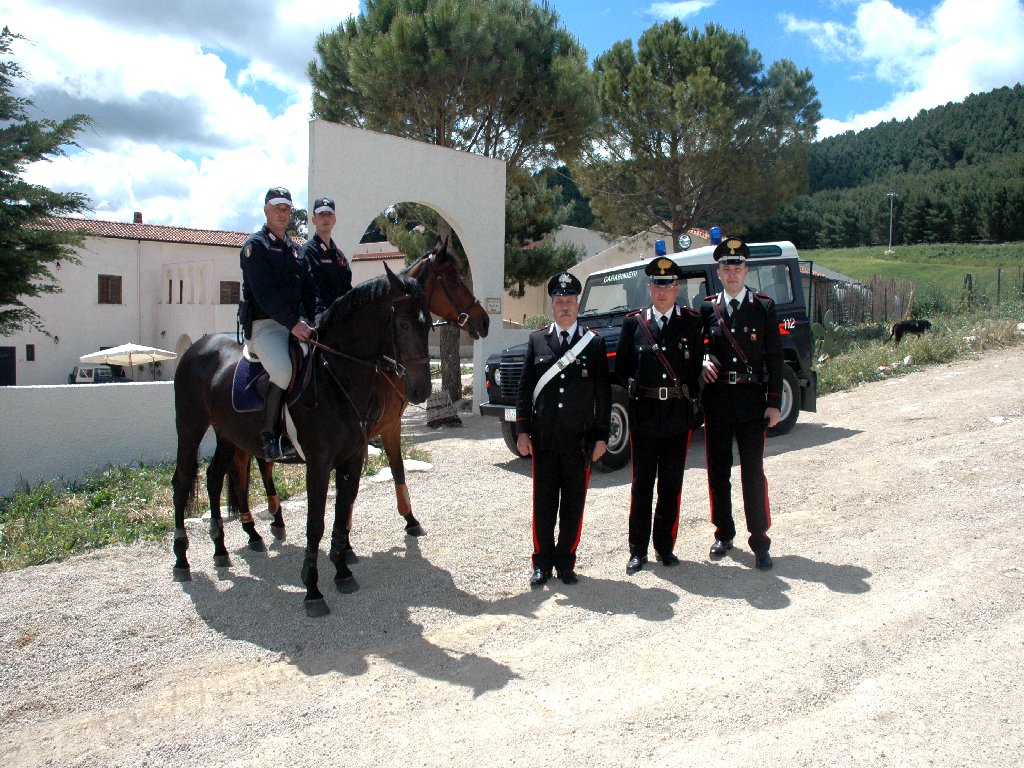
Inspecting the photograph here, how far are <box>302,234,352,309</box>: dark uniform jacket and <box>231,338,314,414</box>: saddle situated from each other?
0.69 meters

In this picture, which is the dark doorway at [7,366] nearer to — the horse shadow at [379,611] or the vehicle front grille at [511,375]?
the vehicle front grille at [511,375]

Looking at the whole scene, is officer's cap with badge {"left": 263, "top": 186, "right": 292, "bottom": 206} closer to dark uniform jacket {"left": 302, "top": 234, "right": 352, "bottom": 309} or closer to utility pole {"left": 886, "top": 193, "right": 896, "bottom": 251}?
dark uniform jacket {"left": 302, "top": 234, "right": 352, "bottom": 309}

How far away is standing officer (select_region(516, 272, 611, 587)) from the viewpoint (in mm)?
4777

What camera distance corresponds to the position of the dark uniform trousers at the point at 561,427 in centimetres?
478

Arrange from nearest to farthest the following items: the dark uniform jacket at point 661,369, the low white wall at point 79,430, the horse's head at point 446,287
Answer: the dark uniform jacket at point 661,369
the horse's head at point 446,287
the low white wall at point 79,430

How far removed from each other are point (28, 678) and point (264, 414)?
1.89 m

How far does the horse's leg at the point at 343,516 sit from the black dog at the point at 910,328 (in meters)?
14.1

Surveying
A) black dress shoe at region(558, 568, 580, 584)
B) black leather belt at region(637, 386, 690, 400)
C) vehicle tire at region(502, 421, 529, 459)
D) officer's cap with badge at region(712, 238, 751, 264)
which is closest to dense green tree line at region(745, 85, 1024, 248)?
vehicle tire at region(502, 421, 529, 459)

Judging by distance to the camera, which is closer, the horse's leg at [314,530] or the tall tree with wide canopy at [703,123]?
the horse's leg at [314,530]

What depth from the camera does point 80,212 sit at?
11.9 m

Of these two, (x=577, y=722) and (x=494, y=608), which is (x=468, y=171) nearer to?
(x=494, y=608)

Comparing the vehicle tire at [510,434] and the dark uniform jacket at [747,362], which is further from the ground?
the dark uniform jacket at [747,362]

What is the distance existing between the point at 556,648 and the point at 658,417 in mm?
1589

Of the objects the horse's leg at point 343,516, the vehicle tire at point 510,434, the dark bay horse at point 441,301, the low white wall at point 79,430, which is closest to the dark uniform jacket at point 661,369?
the dark bay horse at point 441,301
